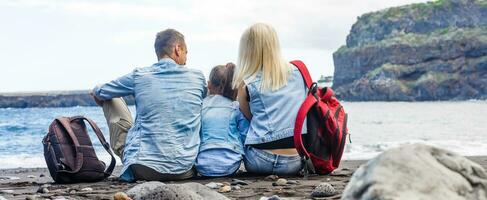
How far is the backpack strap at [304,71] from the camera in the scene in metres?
6.58

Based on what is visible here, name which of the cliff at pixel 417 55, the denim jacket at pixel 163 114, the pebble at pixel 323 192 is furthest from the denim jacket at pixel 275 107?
the cliff at pixel 417 55

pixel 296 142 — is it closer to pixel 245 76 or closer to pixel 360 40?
pixel 245 76

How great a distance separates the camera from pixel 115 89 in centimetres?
679

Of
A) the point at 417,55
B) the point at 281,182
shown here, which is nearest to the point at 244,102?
the point at 281,182

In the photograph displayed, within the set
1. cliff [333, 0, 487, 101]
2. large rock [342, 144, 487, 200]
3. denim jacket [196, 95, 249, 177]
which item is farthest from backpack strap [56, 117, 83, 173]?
cliff [333, 0, 487, 101]

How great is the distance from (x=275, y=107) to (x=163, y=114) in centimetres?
103

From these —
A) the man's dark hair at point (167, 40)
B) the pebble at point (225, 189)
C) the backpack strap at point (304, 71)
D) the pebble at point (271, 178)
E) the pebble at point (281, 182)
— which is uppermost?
the man's dark hair at point (167, 40)

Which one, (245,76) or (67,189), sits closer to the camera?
(67,189)

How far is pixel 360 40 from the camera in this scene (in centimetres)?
15125

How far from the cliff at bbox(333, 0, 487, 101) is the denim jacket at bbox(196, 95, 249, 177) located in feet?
359

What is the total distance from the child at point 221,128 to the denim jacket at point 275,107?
0.25 m

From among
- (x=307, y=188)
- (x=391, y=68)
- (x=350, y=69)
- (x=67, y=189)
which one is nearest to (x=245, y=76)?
(x=307, y=188)

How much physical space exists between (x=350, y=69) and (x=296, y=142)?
133391mm

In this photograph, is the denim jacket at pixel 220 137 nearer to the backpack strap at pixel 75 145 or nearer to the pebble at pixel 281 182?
the pebble at pixel 281 182
